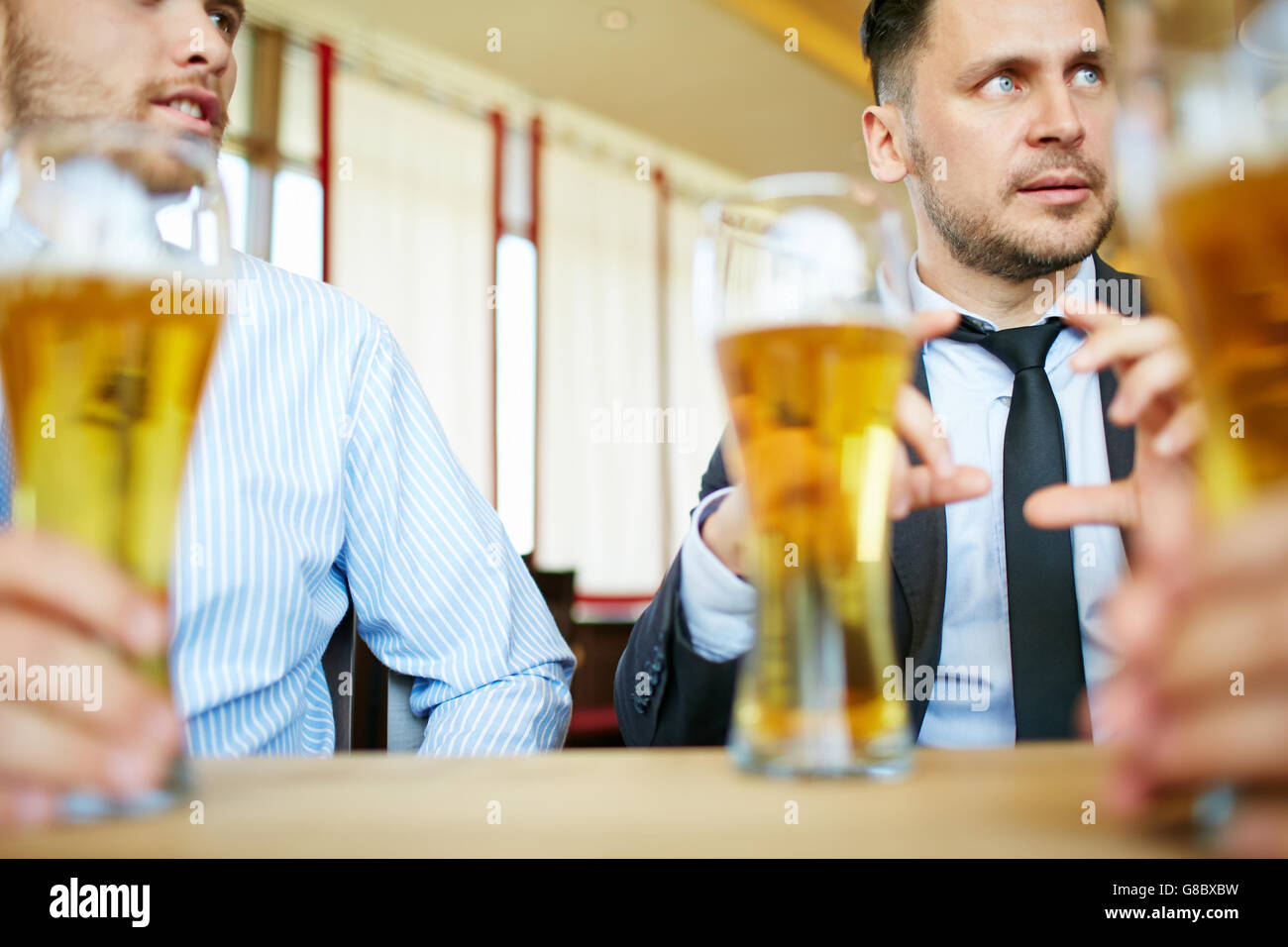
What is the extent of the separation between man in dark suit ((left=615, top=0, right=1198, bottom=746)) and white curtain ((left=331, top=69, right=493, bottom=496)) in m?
4.14

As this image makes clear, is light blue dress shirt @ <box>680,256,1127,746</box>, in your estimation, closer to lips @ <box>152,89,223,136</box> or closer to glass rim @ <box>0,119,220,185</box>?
glass rim @ <box>0,119,220,185</box>

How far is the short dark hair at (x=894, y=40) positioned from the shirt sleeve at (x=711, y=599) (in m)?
1.09

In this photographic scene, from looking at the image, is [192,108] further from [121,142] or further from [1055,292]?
[1055,292]

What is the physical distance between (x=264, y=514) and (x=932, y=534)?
0.75 meters

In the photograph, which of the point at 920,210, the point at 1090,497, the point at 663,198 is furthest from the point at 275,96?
the point at 1090,497

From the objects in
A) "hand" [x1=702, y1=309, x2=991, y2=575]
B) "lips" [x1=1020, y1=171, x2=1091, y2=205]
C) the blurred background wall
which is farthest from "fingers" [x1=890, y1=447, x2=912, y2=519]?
the blurred background wall

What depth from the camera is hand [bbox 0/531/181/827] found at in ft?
1.16

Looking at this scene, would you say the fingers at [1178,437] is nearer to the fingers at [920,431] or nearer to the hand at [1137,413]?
the hand at [1137,413]

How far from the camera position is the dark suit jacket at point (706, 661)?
0.84 metres

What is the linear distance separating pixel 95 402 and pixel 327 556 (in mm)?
839

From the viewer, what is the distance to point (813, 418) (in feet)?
1.47

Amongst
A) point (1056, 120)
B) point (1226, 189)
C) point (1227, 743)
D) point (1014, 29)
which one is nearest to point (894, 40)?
point (1014, 29)

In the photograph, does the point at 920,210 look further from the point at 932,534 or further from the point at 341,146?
the point at 341,146

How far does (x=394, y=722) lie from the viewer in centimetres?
119
